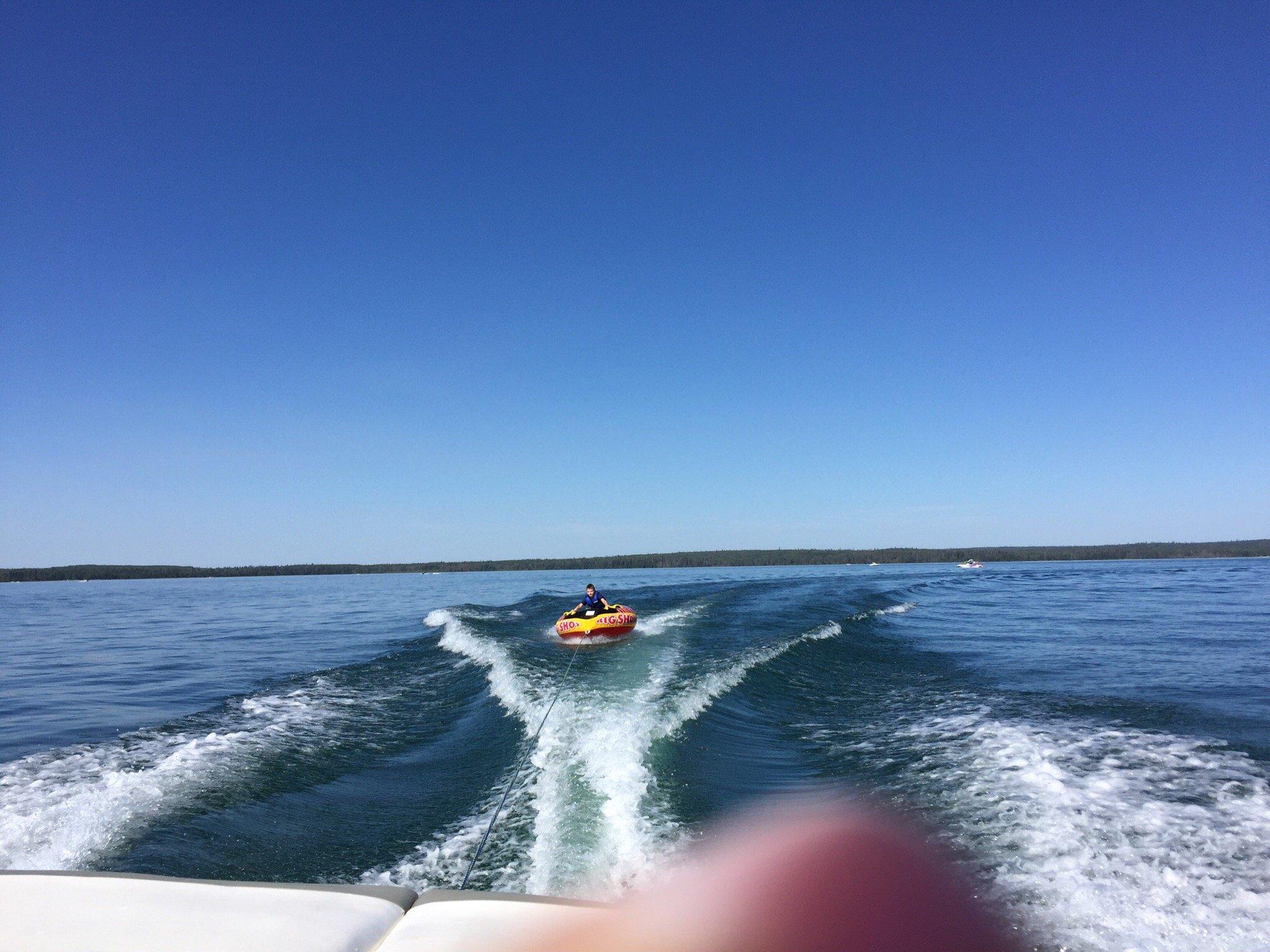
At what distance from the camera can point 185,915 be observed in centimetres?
269

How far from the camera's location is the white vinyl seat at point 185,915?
2492 millimetres

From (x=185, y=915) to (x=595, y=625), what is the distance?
46.1ft

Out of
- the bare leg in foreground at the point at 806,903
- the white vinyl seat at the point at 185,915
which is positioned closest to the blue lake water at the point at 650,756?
the bare leg in foreground at the point at 806,903

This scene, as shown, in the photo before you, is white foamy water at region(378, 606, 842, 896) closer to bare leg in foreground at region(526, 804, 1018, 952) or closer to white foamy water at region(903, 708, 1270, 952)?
bare leg in foreground at region(526, 804, 1018, 952)

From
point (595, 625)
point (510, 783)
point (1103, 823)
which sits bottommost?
point (510, 783)

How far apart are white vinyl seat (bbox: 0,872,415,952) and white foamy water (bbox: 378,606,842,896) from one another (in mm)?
2181

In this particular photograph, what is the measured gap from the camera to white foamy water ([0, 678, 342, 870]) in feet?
18.0

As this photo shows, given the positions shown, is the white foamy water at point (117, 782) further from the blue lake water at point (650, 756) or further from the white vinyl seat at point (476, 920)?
the white vinyl seat at point (476, 920)

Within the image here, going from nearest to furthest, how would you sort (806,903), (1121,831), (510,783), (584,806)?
(806,903), (1121,831), (584,806), (510,783)

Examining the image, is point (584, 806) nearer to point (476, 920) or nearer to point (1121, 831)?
point (476, 920)

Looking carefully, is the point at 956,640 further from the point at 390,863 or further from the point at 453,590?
the point at 453,590

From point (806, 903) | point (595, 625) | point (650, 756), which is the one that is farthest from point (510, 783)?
point (595, 625)

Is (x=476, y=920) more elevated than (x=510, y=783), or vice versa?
(x=476, y=920)

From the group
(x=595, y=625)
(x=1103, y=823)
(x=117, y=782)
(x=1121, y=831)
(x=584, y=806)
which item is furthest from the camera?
(x=595, y=625)
